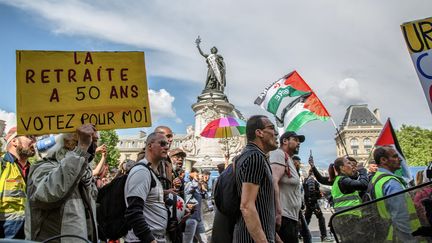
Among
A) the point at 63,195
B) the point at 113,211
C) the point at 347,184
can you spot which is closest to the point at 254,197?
the point at 113,211

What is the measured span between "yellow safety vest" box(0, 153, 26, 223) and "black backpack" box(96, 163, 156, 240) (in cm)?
148

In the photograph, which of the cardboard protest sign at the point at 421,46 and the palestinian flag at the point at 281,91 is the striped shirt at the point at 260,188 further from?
the palestinian flag at the point at 281,91

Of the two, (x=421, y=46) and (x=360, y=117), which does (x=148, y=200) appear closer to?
(x=421, y=46)

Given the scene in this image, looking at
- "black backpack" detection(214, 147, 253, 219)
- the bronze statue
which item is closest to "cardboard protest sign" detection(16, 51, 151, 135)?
"black backpack" detection(214, 147, 253, 219)

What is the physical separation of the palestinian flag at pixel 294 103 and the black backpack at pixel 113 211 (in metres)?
6.61

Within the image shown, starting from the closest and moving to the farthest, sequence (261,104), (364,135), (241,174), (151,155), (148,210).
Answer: (241,174) → (148,210) → (151,155) → (261,104) → (364,135)

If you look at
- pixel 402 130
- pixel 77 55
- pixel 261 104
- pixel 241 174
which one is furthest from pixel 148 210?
pixel 402 130

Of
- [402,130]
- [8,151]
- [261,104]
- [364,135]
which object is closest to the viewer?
[8,151]

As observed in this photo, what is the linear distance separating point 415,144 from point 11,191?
57364 mm

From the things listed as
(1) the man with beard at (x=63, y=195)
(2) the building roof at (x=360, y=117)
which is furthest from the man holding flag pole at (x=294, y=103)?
(2) the building roof at (x=360, y=117)

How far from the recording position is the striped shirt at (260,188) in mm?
3074

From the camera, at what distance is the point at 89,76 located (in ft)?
12.3

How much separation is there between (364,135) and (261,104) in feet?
285

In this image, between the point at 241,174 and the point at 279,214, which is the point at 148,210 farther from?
the point at 279,214
